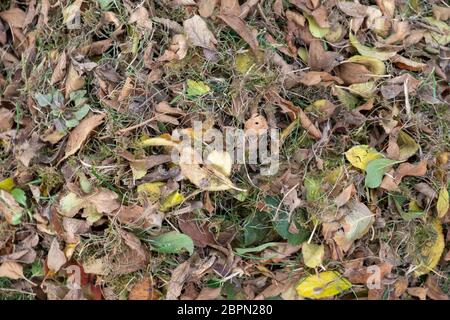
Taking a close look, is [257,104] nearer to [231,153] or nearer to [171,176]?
[231,153]

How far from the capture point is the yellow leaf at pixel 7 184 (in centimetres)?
137

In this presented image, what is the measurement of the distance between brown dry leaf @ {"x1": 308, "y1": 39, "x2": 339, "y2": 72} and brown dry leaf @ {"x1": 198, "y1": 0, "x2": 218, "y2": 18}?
23cm

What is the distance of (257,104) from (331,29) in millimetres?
265

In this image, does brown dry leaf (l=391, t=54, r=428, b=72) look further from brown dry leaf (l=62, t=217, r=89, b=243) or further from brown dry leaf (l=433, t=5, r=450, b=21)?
brown dry leaf (l=62, t=217, r=89, b=243)

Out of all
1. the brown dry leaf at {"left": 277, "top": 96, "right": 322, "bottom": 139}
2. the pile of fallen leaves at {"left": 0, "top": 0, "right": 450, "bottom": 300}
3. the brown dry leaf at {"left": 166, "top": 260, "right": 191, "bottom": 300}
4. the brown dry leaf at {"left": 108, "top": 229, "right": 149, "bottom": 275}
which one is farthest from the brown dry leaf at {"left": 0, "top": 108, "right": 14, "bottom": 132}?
the brown dry leaf at {"left": 277, "top": 96, "right": 322, "bottom": 139}

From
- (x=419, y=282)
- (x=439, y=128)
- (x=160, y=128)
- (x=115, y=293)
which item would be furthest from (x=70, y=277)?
(x=439, y=128)

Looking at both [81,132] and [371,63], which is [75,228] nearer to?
[81,132]

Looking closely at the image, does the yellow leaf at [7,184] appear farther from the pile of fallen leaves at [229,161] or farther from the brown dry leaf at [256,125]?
the brown dry leaf at [256,125]

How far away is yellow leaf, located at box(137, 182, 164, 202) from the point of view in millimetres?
1236

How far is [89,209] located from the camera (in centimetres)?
127

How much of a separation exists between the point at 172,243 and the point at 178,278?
0.08m

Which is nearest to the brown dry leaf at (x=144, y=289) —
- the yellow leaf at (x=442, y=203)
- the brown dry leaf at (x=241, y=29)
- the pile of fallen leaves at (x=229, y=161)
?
the pile of fallen leaves at (x=229, y=161)

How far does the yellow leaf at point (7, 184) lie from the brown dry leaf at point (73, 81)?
248 mm

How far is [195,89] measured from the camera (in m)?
1.26
